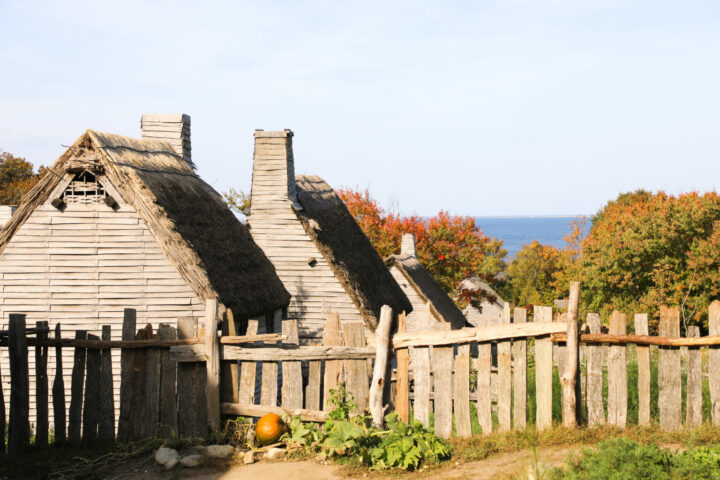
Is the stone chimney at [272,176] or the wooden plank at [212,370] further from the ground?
the stone chimney at [272,176]

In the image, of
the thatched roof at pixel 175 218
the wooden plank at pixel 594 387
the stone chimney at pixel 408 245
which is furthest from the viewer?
the stone chimney at pixel 408 245

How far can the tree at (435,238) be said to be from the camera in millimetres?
33406

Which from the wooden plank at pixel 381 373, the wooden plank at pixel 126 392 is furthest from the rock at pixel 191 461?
the wooden plank at pixel 381 373

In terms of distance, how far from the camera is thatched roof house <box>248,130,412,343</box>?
17172mm

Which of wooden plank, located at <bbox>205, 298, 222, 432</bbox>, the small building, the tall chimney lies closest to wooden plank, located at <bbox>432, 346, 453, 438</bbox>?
wooden plank, located at <bbox>205, 298, 222, 432</bbox>

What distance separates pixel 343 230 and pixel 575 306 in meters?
12.3

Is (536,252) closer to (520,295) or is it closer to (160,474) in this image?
(520,295)

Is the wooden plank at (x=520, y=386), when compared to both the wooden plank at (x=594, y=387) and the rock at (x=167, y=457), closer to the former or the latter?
the wooden plank at (x=594, y=387)

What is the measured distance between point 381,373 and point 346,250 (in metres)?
11.0

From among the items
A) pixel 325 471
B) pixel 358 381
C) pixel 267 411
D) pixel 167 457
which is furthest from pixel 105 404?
pixel 358 381

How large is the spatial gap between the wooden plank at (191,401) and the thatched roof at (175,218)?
4.57 meters

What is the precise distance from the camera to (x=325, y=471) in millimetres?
7258

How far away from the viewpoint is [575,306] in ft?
26.9

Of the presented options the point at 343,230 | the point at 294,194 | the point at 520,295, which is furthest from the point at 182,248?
the point at 520,295
